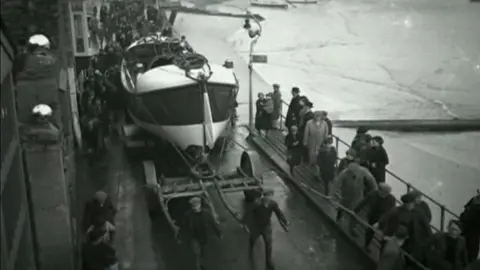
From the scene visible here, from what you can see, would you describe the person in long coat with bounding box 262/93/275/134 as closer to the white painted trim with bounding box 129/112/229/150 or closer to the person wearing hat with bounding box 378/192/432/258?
the white painted trim with bounding box 129/112/229/150

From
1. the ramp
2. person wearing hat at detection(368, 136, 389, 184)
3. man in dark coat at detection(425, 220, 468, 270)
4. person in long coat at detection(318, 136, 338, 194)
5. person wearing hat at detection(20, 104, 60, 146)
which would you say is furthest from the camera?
the ramp

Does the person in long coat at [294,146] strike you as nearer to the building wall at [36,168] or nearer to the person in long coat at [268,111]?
the person in long coat at [268,111]

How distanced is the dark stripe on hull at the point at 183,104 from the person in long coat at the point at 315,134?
2.89 m

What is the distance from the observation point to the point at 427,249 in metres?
9.20

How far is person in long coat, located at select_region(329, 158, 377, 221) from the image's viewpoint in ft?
37.2

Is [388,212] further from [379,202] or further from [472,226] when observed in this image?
[472,226]

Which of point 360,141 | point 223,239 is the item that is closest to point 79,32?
point 223,239

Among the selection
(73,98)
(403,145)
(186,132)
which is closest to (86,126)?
(73,98)

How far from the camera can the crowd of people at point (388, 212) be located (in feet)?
29.5

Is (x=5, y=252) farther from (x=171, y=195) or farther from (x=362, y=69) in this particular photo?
(x=362, y=69)

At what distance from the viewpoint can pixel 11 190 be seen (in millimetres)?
7902

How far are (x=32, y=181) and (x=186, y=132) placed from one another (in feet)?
21.8

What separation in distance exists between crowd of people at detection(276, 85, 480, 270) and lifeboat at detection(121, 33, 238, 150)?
8.97ft

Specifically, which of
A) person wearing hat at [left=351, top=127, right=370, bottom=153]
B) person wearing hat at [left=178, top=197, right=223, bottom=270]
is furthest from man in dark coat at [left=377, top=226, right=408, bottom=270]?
person wearing hat at [left=351, top=127, right=370, bottom=153]
